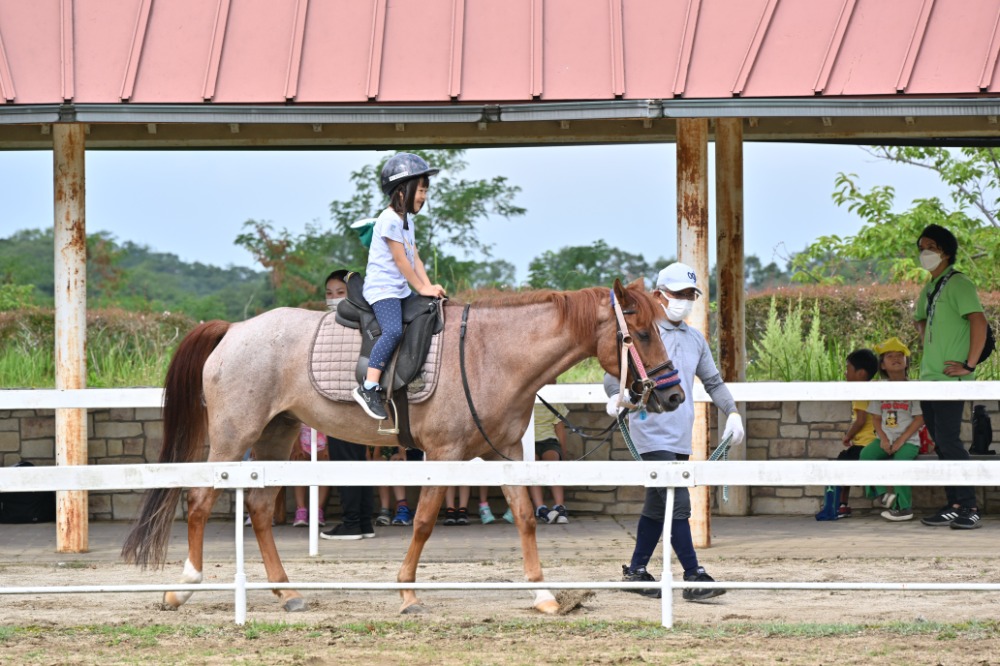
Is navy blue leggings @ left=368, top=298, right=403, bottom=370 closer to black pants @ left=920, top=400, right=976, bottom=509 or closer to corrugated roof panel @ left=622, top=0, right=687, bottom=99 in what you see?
corrugated roof panel @ left=622, top=0, right=687, bottom=99

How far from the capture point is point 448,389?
7.06m

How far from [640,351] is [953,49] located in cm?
359

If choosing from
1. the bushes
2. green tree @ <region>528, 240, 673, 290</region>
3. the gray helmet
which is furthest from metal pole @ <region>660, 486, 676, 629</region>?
green tree @ <region>528, 240, 673, 290</region>

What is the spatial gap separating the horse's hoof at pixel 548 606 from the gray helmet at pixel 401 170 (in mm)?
2375

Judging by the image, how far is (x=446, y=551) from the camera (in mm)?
9086

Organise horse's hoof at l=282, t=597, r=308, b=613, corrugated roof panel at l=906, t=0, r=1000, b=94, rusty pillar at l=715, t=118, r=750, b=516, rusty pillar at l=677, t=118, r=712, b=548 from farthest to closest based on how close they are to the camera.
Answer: rusty pillar at l=715, t=118, r=750, b=516, rusty pillar at l=677, t=118, r=712, b=548, corrugated roof panel at l=906, t=0, r=1000, b=94, horse's hoof at l=282, t=597, r=308, b=613

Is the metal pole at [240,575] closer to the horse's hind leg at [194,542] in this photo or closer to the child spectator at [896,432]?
the horse's hind leg at [194,542]

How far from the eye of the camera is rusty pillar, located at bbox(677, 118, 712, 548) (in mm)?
9062

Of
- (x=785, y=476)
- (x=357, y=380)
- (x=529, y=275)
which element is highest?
(x=529, y=275)

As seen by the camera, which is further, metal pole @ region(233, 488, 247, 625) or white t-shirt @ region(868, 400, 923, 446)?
white t-shirt @ region(868, 400, 923, 446)

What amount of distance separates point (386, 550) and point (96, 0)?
15.1 feet

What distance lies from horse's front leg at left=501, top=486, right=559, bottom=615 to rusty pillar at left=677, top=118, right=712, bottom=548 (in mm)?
2262

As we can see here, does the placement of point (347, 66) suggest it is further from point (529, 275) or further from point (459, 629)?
point (529, 275)

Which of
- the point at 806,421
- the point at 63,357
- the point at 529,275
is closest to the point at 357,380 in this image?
the point at 63,357
